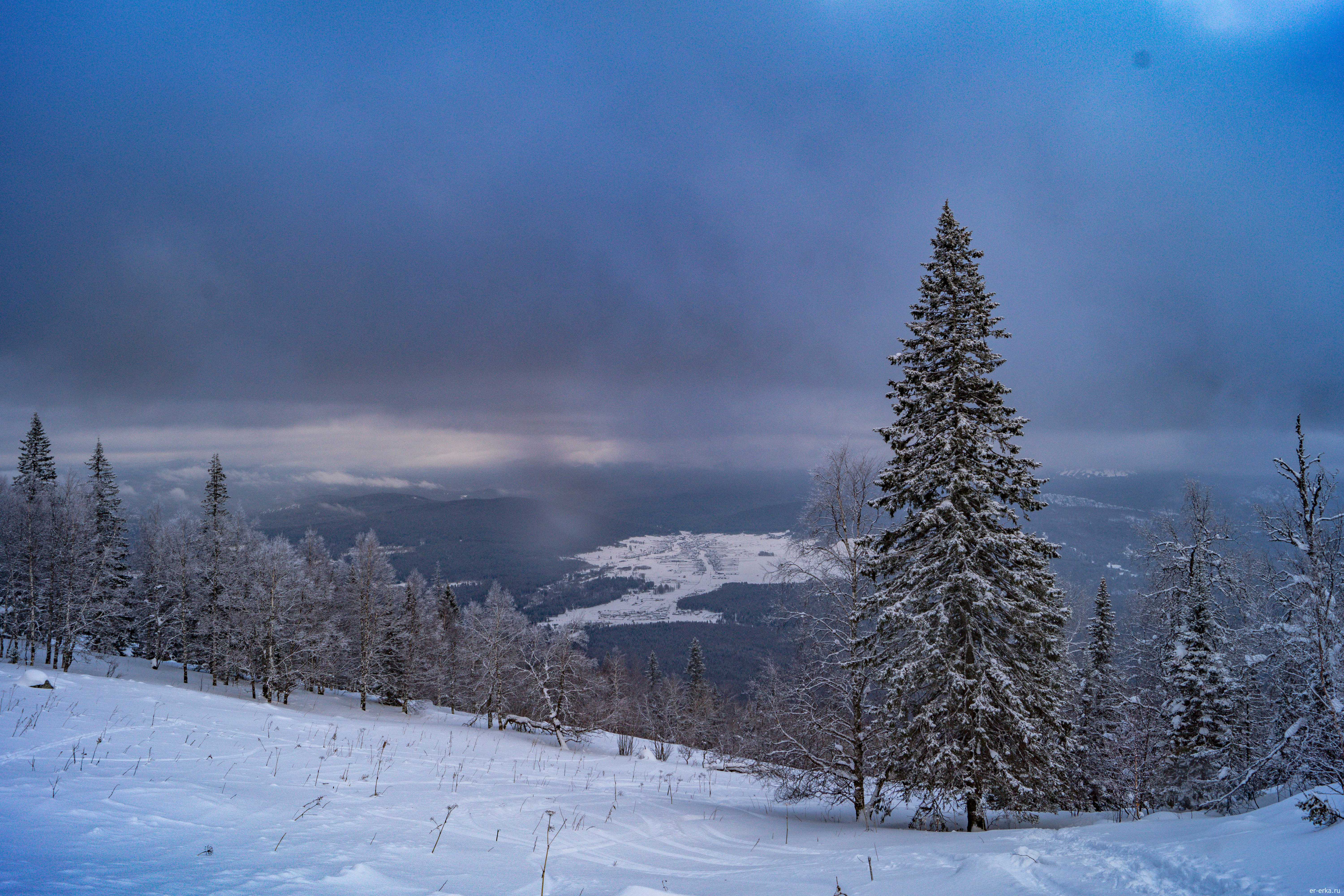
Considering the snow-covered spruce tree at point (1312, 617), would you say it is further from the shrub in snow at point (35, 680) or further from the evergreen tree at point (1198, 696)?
the shrub in snow at point (35, 680)

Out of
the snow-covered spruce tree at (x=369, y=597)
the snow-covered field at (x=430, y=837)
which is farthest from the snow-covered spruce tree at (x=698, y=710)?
the snow-covered field at (x=430, y=837)

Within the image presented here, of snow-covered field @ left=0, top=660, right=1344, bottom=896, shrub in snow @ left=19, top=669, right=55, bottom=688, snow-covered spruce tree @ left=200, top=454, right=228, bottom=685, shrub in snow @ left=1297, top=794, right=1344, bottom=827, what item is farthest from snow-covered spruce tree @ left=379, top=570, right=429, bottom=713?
shrub in snow @ left=1297, top=794, right=1344, bottom=827

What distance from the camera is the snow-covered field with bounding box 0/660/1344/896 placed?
4.92 meters

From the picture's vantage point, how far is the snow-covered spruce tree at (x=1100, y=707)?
24016 millimetres

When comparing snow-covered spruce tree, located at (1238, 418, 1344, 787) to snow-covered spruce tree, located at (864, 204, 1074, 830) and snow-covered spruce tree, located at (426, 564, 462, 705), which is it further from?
snow-covered spruce tree, located at (426, 564, 462, 705)

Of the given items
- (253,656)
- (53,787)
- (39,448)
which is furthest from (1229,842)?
(39,448)

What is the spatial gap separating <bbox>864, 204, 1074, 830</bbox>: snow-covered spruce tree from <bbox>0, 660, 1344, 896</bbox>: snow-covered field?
2.55 m

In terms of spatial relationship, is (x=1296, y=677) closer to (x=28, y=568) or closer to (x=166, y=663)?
(x=28, y=568)

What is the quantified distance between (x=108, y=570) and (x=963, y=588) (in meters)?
52.0

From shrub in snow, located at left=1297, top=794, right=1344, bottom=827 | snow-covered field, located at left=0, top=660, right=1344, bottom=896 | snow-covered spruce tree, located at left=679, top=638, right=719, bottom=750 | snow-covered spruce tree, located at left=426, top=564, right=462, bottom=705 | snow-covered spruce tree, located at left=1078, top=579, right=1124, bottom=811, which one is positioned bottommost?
snow-covered spruce tree, located at left=679, top=638, right=719, bottom=750

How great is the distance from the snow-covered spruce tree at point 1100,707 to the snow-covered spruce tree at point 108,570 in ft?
A: 172

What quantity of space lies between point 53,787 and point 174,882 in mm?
3932

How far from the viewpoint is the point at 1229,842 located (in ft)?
20.3

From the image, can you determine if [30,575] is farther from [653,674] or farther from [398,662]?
[653,674]
